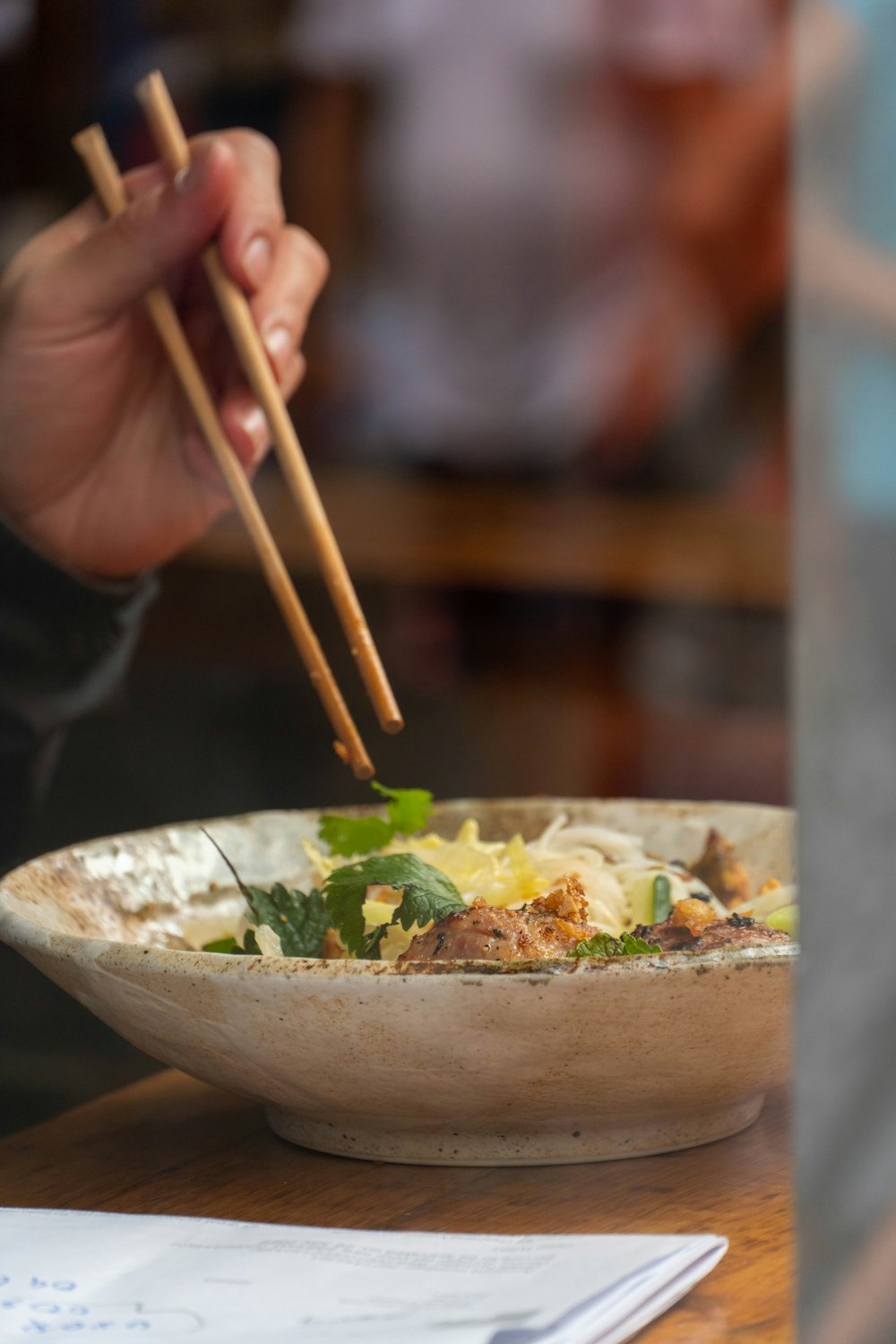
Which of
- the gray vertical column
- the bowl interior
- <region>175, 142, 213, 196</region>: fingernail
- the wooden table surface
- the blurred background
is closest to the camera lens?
the gray vertical column

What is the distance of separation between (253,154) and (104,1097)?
2.10 ft

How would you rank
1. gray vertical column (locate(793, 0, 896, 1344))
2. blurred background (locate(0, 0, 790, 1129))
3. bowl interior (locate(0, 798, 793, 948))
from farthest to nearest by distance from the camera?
blurred background (locate(0, 0, 790, 1129)), bowl interior (locate(0, 798, 793, 948)), gray vertical column (locate(793, 0, 896, 1344))

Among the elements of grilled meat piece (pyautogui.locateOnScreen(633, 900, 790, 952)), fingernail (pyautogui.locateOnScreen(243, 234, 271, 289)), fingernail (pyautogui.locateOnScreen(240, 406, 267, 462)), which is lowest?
grilled meat piece (pyautogui.locateOnScreen(633, 900, 790, 952))

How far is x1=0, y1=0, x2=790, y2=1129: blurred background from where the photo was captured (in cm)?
258

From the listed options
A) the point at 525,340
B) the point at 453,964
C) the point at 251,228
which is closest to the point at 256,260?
the point at 251,228

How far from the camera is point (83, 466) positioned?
48.9 inches

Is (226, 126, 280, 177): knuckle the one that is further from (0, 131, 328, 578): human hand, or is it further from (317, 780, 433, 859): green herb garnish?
(317, 780, 433, 859): green herb garnish

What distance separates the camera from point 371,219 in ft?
9.27

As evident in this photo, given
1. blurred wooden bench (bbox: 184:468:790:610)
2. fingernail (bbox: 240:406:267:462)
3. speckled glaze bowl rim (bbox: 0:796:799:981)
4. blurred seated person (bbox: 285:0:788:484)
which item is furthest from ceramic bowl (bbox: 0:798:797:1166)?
blurred seated person (bbox: 285:0:788:484)

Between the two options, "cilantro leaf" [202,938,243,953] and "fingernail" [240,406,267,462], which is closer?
"cilantro leaf" [202,938,243,953]

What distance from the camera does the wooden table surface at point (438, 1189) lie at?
1.81 feet

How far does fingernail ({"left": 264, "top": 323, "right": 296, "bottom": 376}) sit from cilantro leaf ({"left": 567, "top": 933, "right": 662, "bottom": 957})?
52cm

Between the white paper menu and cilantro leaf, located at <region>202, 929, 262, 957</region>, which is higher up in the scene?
the white paper menu

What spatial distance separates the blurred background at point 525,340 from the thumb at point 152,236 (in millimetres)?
1328
